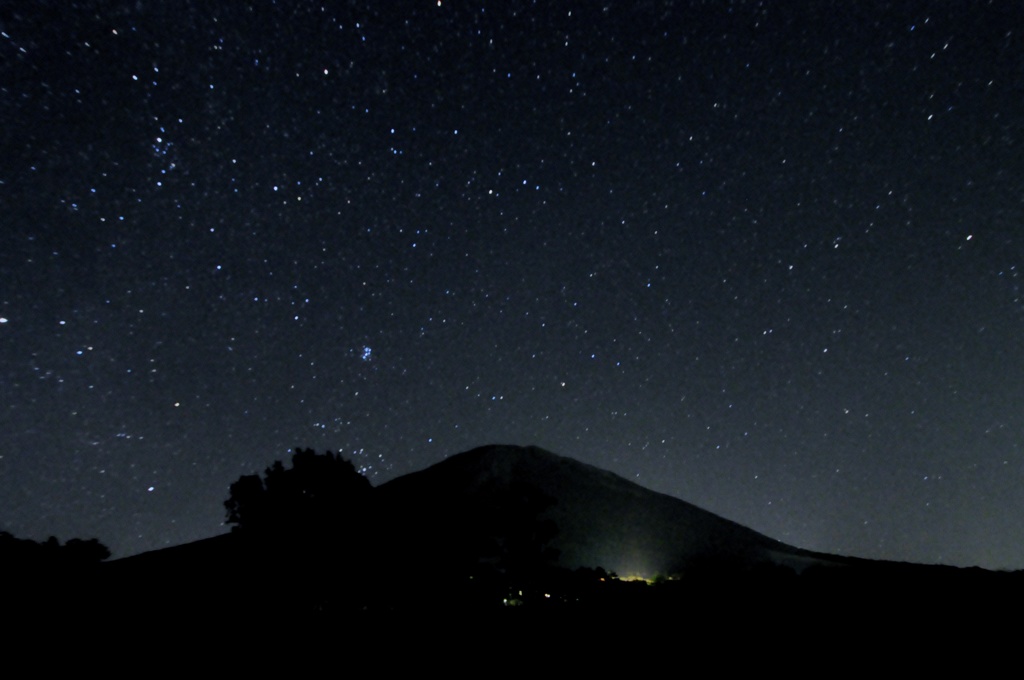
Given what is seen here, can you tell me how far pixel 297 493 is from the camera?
24812mm

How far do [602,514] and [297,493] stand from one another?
22914 millimetres

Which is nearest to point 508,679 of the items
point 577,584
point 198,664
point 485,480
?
point 198,664

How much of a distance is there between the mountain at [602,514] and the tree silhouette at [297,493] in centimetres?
1049

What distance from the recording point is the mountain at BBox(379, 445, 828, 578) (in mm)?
37656

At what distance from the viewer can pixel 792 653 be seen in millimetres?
5430

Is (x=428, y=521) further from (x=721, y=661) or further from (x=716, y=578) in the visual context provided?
(x=721, y=661)

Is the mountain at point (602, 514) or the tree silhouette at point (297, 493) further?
the mountain at point (602, 514)

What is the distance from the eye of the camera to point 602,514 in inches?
1618

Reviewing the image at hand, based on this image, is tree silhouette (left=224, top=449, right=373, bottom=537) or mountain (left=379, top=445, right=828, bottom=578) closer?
tree silhouette (left=224, top=449, right=373, bottom=537)

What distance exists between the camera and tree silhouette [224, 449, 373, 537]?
74.0ft

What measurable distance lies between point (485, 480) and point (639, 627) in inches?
1415

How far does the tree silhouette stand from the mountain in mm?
10488

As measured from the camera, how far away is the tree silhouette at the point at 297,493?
74.0 ft

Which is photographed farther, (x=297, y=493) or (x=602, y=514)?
(x=602, y=514)
